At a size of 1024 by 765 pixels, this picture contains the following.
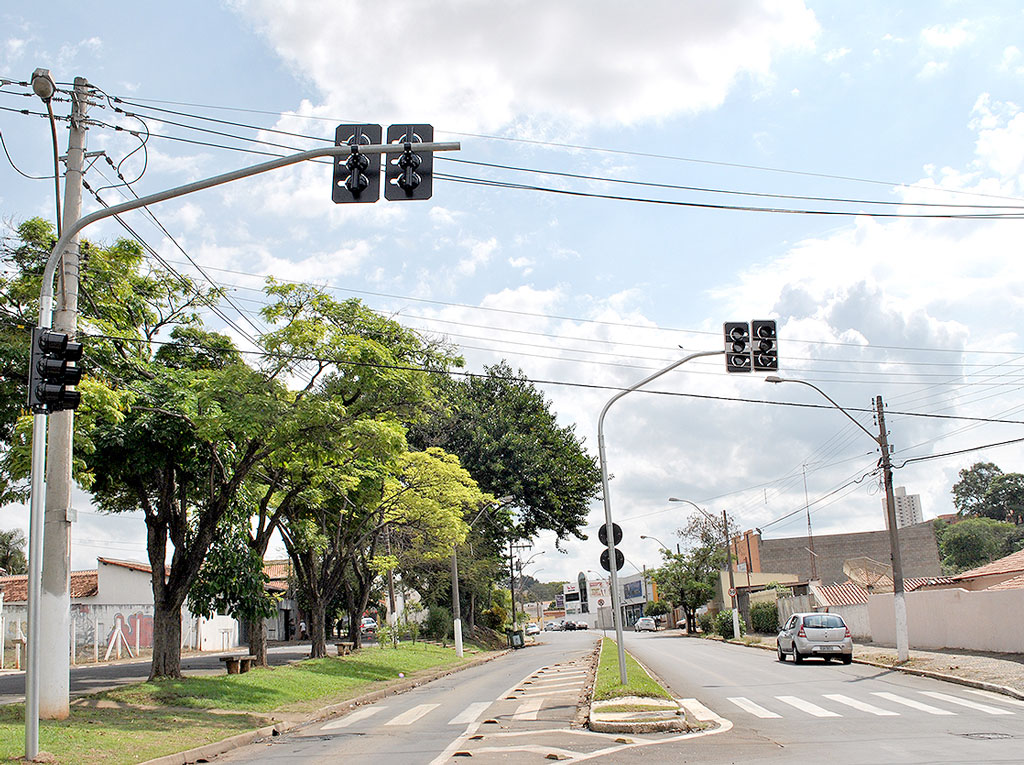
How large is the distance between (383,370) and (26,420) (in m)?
7.17

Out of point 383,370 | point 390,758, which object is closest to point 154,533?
point 383,370

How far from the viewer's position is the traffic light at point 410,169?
33.1ft

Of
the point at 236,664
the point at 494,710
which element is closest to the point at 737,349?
the point at 494,710

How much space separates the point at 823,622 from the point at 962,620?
4314mm

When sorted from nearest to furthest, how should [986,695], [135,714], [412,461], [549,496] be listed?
[135,714] → [986,695] → [412,461] → [549,496]

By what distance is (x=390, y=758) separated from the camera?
459 inches

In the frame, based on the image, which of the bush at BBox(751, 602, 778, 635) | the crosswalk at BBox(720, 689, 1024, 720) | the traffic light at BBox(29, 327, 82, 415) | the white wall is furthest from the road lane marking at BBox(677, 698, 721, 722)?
the bush at BBox(751, 602, 778, 635)

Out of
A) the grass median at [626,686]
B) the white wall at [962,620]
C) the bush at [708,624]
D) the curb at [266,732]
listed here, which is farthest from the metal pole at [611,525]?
the bush at [708,624]

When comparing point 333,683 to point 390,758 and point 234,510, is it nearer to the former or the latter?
point 234,510

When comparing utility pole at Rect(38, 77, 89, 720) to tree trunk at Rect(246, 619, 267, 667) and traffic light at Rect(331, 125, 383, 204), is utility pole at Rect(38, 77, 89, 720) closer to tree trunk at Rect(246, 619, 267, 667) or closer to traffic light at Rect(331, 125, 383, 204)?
traffic light at Rect(331, 125, 383, 204)

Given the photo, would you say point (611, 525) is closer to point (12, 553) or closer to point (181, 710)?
point (181, 710)

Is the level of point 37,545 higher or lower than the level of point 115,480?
lower

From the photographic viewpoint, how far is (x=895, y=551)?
26391 millimetres

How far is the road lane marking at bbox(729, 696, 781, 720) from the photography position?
15.2 m
